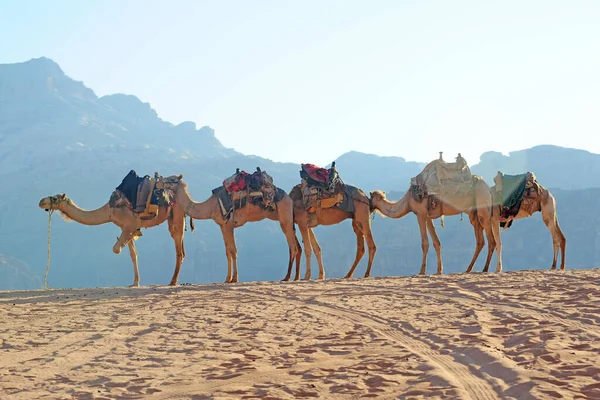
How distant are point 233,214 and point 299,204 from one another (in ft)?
6.44

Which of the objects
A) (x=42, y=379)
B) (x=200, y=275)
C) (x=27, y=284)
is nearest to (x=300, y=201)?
(x=42, y=379)

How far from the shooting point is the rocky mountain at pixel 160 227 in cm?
9144

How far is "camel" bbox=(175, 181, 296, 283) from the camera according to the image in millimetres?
17250

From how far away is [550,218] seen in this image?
18500mm

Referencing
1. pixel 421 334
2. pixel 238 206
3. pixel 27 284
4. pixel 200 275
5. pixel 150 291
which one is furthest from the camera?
pixel 200 275

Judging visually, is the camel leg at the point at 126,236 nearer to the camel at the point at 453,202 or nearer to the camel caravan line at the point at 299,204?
the camel caravan line at the point at 299,204

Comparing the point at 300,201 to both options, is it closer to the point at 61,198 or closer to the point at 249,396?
the point at 61,198

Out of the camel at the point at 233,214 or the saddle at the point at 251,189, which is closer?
the camel at the point at 233,214

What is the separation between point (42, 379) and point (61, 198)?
1198 centimetres

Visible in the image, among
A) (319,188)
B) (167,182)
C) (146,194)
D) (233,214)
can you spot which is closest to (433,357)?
(233,214)

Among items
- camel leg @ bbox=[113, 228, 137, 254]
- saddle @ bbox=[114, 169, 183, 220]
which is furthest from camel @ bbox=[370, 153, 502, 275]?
camel leg @ bbox=[113, 228, 137, 254]

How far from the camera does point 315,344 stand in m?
8.20

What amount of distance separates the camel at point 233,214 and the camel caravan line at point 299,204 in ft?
0.08

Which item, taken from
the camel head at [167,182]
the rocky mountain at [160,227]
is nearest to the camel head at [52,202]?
the camel head at [167,182]
